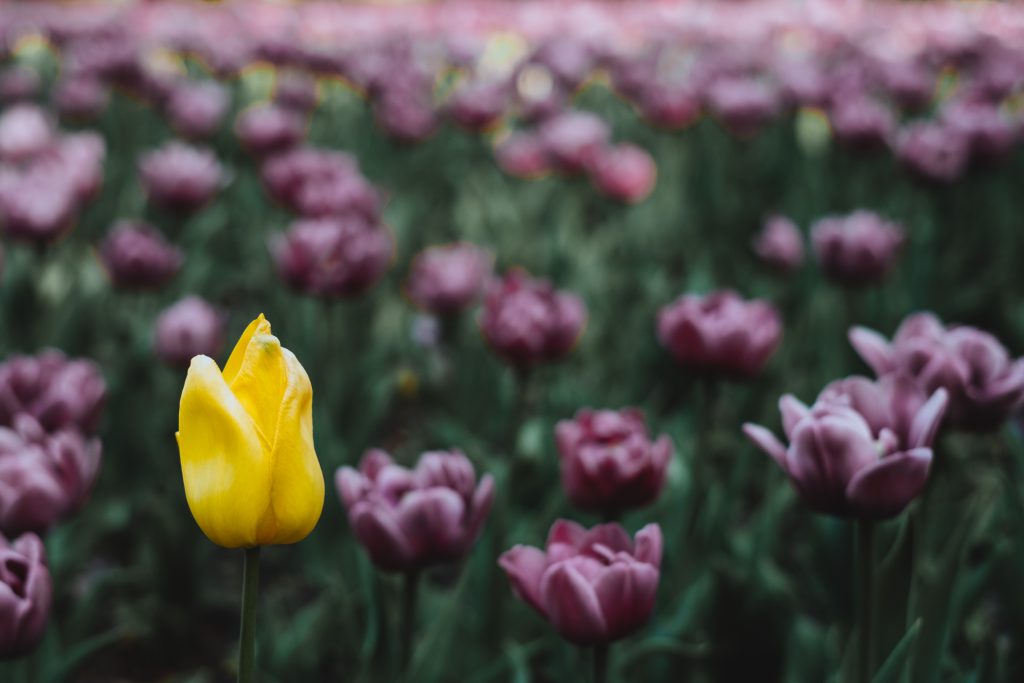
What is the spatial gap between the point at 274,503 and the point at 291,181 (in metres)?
2.05

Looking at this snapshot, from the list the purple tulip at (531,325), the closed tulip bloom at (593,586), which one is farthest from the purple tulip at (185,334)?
the closed tulip bloom at (593,586)

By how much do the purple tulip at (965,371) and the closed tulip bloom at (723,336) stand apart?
1.15 ft

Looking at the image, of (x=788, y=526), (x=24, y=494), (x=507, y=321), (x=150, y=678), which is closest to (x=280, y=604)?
(x=150, y=678)

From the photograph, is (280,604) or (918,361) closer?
(918,361)

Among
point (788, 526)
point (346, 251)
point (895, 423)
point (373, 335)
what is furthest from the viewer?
point (373, 335)

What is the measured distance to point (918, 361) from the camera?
3.99ft

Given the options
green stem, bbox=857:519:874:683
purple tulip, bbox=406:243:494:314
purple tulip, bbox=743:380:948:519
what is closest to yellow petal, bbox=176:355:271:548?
purple tulip, bbox=743:380:948:519

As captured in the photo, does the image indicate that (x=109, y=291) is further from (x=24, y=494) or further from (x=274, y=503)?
(x=274, y=503)

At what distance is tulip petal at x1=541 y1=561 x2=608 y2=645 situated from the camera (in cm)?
99

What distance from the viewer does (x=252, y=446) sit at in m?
0.80

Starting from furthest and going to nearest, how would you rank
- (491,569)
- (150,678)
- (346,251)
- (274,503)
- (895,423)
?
(346,251), (150,678), (491,569), (895,423), (274,503)

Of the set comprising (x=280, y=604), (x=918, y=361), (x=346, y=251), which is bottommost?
(x=280, y=604)

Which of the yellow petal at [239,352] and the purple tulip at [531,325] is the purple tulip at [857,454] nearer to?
the yellow petal at [239,352]

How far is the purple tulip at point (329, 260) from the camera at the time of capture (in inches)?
81.0
